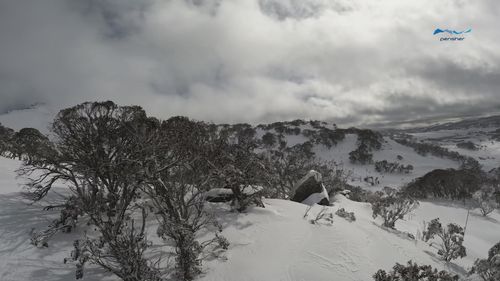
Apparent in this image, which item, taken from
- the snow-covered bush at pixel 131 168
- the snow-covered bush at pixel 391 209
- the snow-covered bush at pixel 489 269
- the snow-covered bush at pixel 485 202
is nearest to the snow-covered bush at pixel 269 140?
the snow-covered bush at pixel 485 202

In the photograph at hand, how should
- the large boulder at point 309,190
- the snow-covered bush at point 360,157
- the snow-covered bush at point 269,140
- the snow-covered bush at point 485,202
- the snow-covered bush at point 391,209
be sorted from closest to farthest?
the snow-covered bush at point 391,209, the large boulder at point 309,190, the snow-covered bush at point 485,202, the snow-covered bush at point 360,157, the snow-covered bush at point 269,140

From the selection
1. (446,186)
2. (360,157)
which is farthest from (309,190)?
(360,157)

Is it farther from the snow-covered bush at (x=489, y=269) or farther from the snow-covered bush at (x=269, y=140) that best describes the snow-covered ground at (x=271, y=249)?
the snow-covered bush at (x=269, y=140)

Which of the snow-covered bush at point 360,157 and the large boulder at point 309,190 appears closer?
the large boulder at point 309,190

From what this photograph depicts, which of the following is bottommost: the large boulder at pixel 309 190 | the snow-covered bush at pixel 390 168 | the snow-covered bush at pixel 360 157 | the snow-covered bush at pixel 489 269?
the snow-covered bush at pixel 390 168

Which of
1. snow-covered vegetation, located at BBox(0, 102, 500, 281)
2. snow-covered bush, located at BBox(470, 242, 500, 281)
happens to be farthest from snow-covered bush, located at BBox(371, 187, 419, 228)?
snow-covered bush, located at BBox(470, 242, 500, 281)

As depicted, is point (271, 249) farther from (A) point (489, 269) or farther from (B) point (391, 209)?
(B) point (391, 209)

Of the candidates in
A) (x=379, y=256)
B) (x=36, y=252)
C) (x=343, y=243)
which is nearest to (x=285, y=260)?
(x=343, y=243)

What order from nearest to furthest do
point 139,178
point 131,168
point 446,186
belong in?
point 139,178 < point 131,168 < point 446,186

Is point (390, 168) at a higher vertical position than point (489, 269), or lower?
lower
